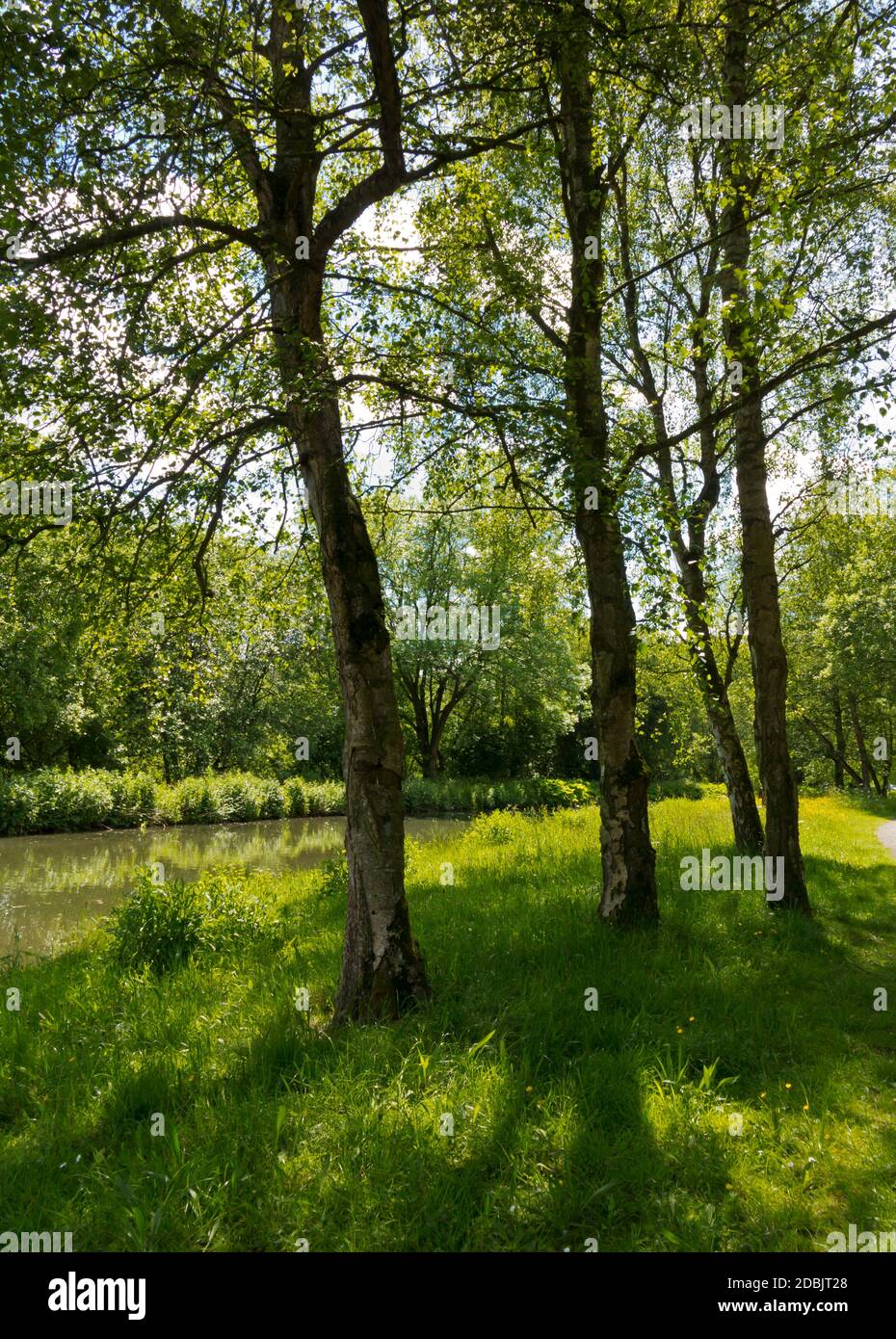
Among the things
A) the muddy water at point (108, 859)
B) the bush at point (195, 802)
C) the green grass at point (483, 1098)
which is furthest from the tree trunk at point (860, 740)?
the green grass at point (483, 1098)

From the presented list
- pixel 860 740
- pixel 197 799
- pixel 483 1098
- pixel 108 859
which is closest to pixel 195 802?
pixel 197 799

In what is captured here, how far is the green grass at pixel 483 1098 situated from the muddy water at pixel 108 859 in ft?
15.8

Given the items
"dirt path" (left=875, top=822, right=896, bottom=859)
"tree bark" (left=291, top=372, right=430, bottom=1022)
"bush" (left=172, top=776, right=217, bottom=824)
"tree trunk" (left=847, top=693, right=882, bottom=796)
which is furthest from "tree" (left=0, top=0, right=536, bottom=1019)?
"tree trunk" (left=847, top=693, right=882, bottom=796)

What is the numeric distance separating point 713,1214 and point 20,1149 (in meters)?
3.54

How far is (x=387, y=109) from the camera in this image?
4.64 m

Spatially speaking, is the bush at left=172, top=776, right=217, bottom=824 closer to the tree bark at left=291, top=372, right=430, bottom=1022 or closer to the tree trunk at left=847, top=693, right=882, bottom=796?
the tree bark at left=291, top=372, right=430, bottom=1022

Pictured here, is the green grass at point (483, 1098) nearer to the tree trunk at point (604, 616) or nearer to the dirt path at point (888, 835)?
the tree trunk at point (604, 616)

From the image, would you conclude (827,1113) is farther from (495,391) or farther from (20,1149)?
(495,391)

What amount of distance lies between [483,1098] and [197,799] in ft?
84.1

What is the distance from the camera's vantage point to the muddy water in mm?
12328

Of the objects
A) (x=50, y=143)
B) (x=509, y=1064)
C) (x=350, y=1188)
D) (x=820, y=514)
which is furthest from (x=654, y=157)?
(x=350, y=1188)

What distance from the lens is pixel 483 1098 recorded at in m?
4.18

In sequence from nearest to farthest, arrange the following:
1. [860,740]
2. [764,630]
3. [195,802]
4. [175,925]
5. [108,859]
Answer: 1. [175,925]
2. [764,630]
3. [108,859]
4. [195,802]
5. [860,740]

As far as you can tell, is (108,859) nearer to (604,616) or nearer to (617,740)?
(617,740)
